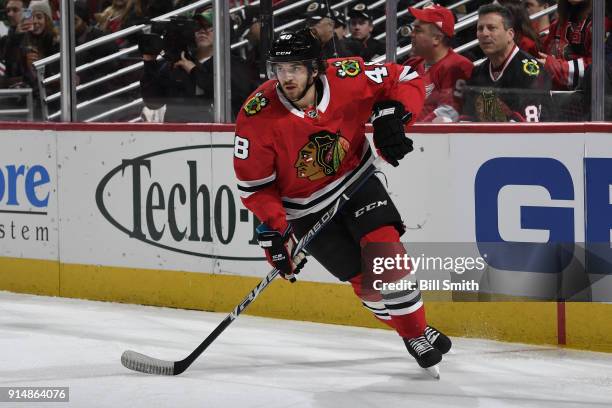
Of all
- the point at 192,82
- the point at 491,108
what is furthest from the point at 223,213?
the point at 491,108

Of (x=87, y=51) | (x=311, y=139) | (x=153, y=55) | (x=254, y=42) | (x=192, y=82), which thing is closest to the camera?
(x=311, y=139)

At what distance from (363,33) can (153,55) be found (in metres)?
1.11

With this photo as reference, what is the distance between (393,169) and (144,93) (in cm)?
134

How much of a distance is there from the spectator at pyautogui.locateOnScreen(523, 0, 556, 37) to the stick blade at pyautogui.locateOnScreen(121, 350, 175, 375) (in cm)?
182

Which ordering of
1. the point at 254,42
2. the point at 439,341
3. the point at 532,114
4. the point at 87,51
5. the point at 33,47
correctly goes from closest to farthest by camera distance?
the point at 439,341
the point at 532,114
the point at 254,42
the point at 87,51
the point at 33,47

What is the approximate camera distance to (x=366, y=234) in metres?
4.00

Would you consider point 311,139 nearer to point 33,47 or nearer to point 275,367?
point 275,367

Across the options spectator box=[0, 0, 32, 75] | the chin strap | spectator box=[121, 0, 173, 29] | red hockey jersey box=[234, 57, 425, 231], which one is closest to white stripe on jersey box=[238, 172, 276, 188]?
red hockey jersey box=[234, 57, 425, 231]

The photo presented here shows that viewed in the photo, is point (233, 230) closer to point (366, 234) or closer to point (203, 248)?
point (203, 248)

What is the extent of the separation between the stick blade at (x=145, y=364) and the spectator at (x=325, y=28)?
1512 millimetres

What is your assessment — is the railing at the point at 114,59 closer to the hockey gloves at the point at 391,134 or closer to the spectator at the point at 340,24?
the spectator at the point at 340,24

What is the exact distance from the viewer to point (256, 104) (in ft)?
12.9

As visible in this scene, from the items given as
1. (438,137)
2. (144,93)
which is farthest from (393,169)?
(144,93)

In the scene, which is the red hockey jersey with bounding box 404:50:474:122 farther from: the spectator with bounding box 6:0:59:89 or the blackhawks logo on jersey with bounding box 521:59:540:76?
the spectator with bounding box 6:0:59:89
